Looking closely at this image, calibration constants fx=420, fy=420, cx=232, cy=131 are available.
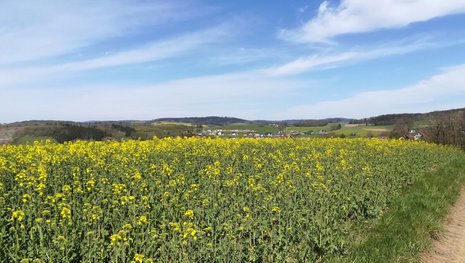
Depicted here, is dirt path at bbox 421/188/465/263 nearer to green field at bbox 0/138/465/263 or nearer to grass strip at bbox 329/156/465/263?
grass strip at bbox 329/156/465/263

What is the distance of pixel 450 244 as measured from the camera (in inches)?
397

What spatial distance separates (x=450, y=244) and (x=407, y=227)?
3.48ft

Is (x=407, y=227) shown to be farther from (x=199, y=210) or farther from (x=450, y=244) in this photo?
(x=199, y=210)

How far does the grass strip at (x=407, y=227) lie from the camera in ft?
27.7

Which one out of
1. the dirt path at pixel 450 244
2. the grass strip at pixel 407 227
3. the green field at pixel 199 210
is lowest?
the dirt path at pixel 450 244

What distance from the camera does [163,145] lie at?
64.5 ft

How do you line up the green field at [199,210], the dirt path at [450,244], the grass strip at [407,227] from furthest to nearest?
1. the dirt path at [450,244]
2. the grass strip at [407,227]
3. the green field at [199,210]

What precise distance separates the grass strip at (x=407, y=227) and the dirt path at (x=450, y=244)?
191 mm

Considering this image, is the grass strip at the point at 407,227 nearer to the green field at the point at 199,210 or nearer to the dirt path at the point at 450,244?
the green field at the point at 199,210

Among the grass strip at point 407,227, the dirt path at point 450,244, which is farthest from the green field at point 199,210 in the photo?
the dirt path at point 450,244

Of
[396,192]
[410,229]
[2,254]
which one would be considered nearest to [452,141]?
[396,192]

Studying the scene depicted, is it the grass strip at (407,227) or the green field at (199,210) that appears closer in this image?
the green field at (199,210)

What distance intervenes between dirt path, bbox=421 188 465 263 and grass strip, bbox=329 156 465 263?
0.19m

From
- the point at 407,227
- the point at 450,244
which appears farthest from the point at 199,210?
the point at 450,244
